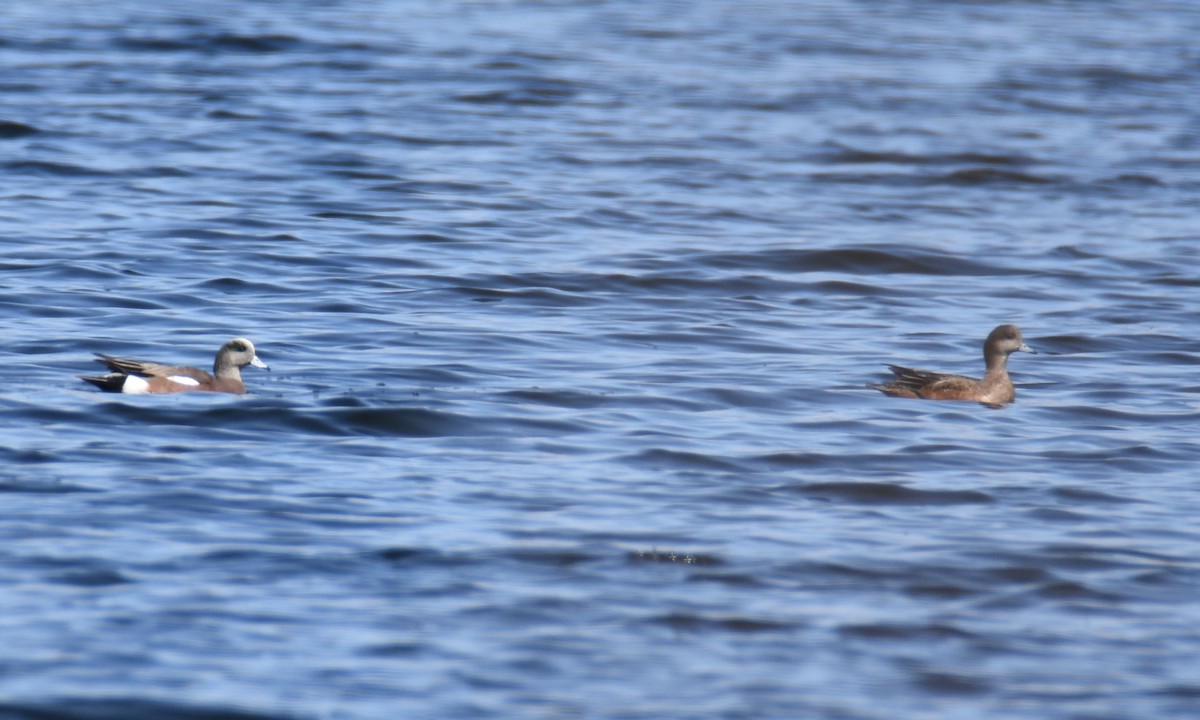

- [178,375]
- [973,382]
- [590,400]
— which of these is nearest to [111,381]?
[178,375]

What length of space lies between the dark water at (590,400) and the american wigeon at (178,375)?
0.43 feet

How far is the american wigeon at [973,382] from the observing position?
11352 mm

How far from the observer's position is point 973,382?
454 inches

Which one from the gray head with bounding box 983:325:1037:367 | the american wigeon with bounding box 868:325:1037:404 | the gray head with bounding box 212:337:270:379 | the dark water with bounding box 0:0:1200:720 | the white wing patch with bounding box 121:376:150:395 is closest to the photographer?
the dark water with bounding box 0:0:1200:720

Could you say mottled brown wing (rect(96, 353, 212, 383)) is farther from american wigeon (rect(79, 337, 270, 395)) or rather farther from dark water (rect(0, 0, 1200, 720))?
dark water (rect(0, 0, 1200, 720))

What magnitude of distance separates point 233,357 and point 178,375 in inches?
15.7

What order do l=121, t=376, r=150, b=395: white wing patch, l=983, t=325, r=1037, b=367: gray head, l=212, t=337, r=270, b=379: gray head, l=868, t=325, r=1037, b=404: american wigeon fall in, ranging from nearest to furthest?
l=121, t=376, r=150, b=395: white wing patch < l=212, t=337, r=270, b=379: gray head < l=868, t=325, r=1037, b=404: american wigeon < l=983, t=325, r=1037, b=367: gray head

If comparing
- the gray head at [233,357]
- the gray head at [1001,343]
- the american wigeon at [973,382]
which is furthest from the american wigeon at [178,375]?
the gray head at [1001,343]

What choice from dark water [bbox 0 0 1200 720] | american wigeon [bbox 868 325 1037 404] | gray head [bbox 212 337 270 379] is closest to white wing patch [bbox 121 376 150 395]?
dark water [bbox 0 0 1200 720]

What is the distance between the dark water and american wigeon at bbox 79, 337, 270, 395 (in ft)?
0.43

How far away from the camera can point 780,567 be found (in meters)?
7.98

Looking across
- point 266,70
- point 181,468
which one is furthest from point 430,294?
point 266,70

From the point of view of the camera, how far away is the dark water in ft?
22.6

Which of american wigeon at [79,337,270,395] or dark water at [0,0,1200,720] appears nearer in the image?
dark water at [0,0,1200,720]
